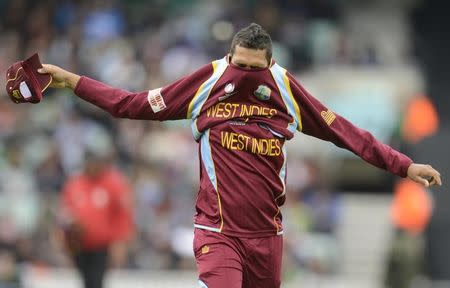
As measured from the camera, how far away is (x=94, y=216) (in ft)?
42.0

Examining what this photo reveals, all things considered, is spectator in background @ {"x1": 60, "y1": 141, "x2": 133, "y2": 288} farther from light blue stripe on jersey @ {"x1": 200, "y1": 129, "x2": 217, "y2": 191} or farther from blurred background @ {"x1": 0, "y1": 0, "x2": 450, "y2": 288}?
light blue stripe on jersey @ {"x1": 200, "y1": 129, "x2": 217, "y2": 191}

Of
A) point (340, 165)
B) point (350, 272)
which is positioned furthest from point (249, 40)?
point (340, 165)

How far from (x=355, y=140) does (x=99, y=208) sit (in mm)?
5527

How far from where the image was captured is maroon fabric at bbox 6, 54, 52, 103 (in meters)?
7.46

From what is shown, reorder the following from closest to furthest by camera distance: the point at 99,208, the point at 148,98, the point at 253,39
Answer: the point at 253,39 → the point at 148,98 → the point at 99,208

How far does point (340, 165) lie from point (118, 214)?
20.2 ft

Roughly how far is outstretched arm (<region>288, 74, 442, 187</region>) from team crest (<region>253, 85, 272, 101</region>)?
205mm

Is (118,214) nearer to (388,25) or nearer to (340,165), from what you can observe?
(340,165)

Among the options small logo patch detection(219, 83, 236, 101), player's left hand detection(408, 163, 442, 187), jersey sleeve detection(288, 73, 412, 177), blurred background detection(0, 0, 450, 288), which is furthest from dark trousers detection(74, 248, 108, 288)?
player's left hand detection(408, 163, 442, 187)

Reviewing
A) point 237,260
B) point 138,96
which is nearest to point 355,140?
point 237,260

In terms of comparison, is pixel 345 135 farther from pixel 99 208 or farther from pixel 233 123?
pixel 99 208

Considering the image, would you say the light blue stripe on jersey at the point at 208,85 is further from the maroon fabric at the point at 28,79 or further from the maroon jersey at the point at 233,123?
the maroon fabric at the point at 28,79

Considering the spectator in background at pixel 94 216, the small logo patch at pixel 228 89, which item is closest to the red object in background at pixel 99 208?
the spectator in background at pixel 94 216

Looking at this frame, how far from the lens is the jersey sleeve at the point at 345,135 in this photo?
767cm
